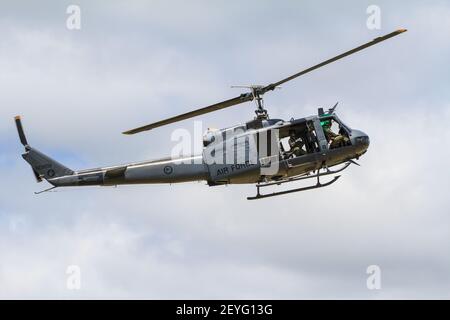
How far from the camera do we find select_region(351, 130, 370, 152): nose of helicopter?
119 ft

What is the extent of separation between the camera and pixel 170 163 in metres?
35.4

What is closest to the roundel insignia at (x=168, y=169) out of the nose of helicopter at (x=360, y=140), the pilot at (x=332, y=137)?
the pilot at (x=332, y=137)

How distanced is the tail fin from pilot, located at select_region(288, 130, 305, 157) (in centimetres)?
862

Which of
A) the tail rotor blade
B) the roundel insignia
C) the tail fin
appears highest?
the tail rotor blade

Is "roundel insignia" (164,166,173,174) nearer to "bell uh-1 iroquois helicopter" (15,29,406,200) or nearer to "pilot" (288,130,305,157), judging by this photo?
"bell uh-1 iroquois helicopter" (15,29,406,200)

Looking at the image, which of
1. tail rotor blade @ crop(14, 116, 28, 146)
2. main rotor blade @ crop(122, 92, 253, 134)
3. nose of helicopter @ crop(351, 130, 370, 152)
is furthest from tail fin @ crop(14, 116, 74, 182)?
nose of helicopter @ crop(351, 130, 370, 152)

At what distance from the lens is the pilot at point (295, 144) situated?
35625 mm

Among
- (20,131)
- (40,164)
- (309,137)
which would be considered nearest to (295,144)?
(309,137)

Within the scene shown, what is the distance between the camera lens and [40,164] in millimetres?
36125

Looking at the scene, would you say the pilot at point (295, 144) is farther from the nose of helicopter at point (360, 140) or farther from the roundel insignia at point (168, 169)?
the roundel insignia at point (168, 169)

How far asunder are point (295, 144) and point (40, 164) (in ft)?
33.0

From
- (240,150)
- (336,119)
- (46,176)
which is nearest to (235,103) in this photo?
(240,150)

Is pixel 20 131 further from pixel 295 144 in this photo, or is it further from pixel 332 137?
pixel 332 137
